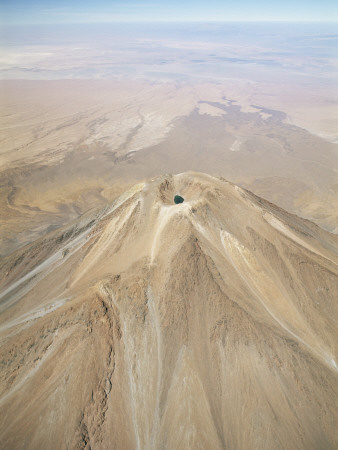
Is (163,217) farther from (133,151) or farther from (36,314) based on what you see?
(133,151)

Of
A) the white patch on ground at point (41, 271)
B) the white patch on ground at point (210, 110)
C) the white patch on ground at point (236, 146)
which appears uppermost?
the white patch on ground at point (41, 271)

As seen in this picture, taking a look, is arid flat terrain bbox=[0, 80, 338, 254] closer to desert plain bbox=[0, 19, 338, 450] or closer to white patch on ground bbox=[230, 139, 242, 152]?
white patch on ground bbox=[230, 139, 242, 152]

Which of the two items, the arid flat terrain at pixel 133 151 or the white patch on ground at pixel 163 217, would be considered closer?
the white patch on ground at pixel 163 217

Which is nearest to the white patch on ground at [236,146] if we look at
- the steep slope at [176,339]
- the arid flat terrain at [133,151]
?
the arid flat terrain at [133,151]

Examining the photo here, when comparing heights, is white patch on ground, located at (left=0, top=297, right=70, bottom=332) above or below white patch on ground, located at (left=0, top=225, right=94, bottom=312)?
above

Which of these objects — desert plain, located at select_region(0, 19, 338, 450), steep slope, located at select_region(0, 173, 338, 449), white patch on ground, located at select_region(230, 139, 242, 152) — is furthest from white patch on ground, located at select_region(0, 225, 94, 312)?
white patch on ground, located at select_region(230, 139, 242, 152)

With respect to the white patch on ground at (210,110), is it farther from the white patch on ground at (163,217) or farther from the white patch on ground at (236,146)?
the white patch on ground at (163,217)

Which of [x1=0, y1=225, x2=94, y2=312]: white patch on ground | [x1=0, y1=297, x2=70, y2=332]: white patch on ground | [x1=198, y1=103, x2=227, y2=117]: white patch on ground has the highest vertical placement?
[x1=0, y1=297, x2=70, y2=332]: white patch on ground

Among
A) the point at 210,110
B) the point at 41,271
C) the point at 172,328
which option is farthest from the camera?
the point at 210,110

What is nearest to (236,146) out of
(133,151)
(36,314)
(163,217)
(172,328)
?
(133,151)

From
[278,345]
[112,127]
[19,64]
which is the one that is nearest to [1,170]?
[112,127]
